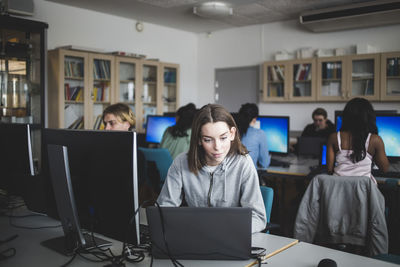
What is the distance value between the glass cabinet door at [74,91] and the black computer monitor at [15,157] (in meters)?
2.78

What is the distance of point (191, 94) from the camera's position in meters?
7.04

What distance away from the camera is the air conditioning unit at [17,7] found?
13.3ft

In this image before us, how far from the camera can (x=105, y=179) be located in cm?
121

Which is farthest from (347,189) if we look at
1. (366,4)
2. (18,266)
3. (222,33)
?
(222,33)

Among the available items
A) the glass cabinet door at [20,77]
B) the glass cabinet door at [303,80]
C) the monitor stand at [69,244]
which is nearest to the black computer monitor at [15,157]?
the monitor stand at [69,244]

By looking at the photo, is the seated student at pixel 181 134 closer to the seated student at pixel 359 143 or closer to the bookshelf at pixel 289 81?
the seated student at pixel 359 143

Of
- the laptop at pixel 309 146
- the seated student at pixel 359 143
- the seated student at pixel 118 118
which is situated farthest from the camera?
the laptop at pixel 309 146

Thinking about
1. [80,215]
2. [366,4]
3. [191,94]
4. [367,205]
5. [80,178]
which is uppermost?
[366,4]

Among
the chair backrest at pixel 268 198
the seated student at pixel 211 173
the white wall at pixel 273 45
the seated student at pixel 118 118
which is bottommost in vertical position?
the chair backrest at pixel 268 198

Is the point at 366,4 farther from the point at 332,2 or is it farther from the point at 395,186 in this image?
the point at 395,186

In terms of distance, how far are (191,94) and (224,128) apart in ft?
18.2

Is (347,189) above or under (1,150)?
under

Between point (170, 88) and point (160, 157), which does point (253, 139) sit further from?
point (170, 88)

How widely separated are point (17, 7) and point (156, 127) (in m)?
2.09
